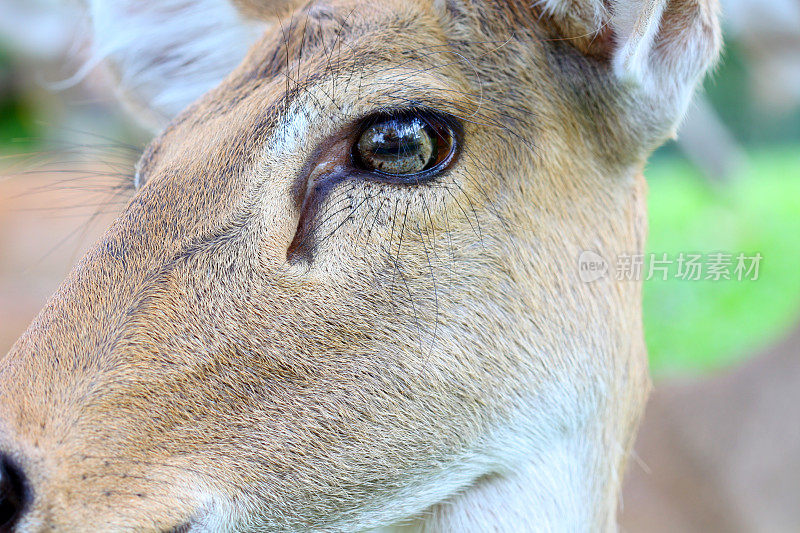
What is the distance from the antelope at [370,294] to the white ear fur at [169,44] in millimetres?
664

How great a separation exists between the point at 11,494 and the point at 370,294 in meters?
0.87

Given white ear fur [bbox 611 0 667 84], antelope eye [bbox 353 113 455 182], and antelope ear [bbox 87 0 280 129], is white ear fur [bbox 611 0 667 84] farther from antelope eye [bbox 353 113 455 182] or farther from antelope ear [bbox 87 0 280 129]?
antelope ear [bbox 87 0 280 129]

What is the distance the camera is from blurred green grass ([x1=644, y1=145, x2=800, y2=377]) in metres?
8.22

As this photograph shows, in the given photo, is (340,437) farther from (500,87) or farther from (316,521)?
(500,87)

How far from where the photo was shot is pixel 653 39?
6.57 feet

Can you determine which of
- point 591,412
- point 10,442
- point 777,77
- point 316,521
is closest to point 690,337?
point 777,77

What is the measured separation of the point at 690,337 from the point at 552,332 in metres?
7.26

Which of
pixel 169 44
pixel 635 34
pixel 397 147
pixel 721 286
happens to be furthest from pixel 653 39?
pixel 721 286

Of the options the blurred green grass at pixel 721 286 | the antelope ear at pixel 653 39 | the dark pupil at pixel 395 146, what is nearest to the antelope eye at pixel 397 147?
the dark pupil at pixel 395 146

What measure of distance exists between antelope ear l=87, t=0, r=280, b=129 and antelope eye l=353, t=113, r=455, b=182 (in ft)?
3.58

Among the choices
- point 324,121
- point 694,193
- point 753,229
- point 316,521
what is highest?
point 694,193

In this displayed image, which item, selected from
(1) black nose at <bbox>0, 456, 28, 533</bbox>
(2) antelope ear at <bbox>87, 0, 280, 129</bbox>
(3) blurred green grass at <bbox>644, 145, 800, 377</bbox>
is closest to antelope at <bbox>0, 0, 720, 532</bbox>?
(1) black nose at <bbox>0, 456, 28, 533</bbox>

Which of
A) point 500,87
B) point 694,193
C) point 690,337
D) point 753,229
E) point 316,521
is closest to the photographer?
point 316,521

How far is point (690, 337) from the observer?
8.69 m
